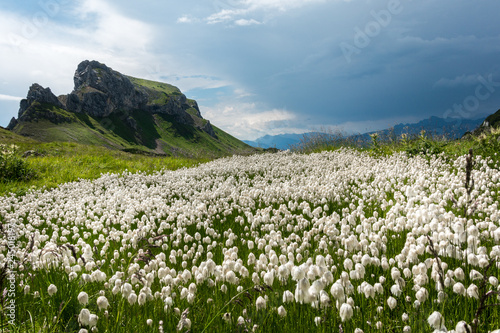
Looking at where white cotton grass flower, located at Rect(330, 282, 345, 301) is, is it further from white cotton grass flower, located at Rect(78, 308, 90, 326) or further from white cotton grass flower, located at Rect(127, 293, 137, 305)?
white cotton grass flower, located at Rect(78, 308, 90, 326)

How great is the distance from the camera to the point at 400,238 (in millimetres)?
5168

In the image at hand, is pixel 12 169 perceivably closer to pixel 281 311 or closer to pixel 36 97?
pixel 281 311

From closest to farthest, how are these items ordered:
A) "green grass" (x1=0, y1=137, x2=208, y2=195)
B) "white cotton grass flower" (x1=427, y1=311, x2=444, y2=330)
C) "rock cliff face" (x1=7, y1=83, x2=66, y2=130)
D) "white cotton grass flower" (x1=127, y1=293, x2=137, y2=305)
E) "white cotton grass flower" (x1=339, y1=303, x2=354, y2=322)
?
"white cotton grass flower" (x1=427, y1=311, x2=444, y2=330), "white cotton grass flower" (x1=339, y1=303, x2=354, y2=322), "white cotton grass flower" (x1=127, y1=293, x2=137, y2=305), "green grass" (x1=0, y1=137, x2=208, y2=195), "rock cliff face" (x1=7, y1=83, x2=66, y2=130)

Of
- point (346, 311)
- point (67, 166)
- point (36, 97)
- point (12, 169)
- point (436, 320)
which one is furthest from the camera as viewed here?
point (36, 97)

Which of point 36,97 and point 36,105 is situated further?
point 36,97

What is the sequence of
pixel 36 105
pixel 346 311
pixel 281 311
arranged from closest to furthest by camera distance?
pixel 346 311 → pixel 281 311 → pixel 36 105

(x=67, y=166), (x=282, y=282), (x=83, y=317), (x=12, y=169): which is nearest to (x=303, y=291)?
(x=282, y=282)

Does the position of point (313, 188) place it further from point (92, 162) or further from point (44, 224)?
point (92, 162)

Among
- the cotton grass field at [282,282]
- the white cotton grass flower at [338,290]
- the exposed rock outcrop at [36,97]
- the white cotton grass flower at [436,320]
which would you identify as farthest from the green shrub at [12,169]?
the exposed rock outcrop at [36,97]

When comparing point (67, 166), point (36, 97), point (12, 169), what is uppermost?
point (36, 97)

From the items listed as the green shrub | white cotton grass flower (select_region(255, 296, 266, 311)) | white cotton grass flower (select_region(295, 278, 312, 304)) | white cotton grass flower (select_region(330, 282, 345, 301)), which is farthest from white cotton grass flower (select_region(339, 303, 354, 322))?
the green shrub

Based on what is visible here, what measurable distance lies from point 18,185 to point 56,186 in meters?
1.71

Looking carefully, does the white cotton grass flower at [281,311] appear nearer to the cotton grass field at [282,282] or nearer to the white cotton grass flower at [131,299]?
the cotton grass field at [282,282]

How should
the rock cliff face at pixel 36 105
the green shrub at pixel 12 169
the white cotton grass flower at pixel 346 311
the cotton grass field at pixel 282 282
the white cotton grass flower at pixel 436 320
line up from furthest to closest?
the rock cliff face at pixel 36 105, the green shrub at pixel 12 169, the cotton grass field at pixel 282 282, the white cotton grass flower at pixel 346 311, the white cotton grass flower at pixel 436 320
